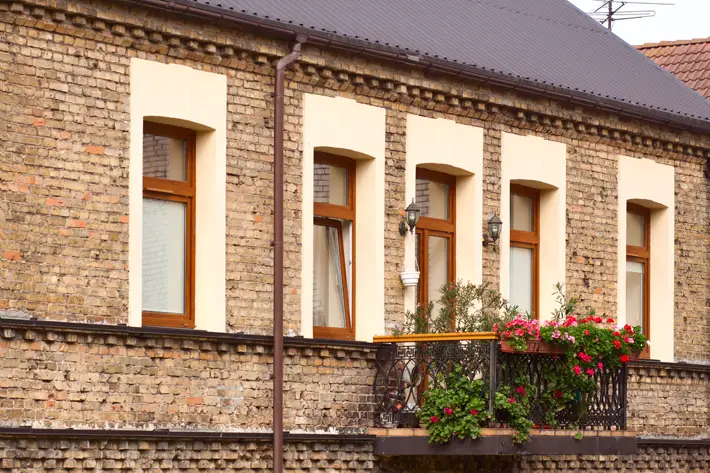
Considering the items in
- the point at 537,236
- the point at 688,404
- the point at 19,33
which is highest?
the point at 19,33

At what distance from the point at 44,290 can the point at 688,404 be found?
11.2 meters

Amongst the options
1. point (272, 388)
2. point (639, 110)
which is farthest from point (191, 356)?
point (639, 110)

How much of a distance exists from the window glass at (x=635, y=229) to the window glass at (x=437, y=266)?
3.86 metres

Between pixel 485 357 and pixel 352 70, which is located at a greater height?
pixel 352 70

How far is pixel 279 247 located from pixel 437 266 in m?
3.31

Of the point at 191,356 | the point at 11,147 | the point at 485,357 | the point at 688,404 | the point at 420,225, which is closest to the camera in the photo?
Result: the point at 11,147

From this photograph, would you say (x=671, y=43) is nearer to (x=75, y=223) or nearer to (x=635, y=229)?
(x=635, y=229)

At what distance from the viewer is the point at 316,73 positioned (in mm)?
20125

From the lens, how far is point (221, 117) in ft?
62.5

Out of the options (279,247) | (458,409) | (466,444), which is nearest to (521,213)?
(458,409)

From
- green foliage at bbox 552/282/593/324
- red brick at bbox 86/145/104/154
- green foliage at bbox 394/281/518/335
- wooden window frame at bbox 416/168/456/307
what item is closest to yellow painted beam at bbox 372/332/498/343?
green foliage at bbox 394/281/518/335

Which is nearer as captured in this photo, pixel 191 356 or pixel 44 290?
pixel 44 290

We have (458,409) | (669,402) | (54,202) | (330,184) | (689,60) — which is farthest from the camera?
(689,60)

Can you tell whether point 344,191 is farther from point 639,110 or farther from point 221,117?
point 639,110
